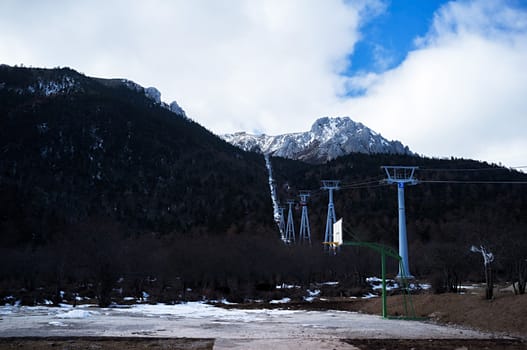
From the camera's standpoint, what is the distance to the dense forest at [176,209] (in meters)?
45.5

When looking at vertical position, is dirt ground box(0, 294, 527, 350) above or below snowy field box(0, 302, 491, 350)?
above

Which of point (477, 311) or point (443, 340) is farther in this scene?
point (477, 311)

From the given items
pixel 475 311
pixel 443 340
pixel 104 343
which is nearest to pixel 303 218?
pixel 475 311

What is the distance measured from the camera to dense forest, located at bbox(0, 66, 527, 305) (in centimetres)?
4547

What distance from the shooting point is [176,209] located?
114 meters

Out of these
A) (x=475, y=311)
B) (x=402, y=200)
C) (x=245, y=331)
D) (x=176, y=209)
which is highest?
(x=176, y=209)

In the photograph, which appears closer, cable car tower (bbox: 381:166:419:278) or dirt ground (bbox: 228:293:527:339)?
dirt ground (bbox: 228:293:527:339)

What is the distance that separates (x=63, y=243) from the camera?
5859 cm

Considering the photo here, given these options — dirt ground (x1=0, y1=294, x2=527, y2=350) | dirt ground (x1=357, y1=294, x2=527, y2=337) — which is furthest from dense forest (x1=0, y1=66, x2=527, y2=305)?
dirt ground (x1=0, y1=294, x2=527, y2=350)

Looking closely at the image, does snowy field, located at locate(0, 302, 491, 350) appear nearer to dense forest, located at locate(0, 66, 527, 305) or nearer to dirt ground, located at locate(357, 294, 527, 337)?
dirt ground, located at locate(357, 294, 527, 337)

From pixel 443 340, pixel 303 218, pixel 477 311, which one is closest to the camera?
pixel 443 340

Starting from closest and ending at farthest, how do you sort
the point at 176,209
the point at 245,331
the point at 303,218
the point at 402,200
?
1. the point at 245,331
2. the point at 402,200
3. the point at 303,218
4. the point at 176,209

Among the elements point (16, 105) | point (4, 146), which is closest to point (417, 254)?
point (4, 146)

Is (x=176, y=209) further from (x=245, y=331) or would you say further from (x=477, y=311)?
(x=245, y=331)
